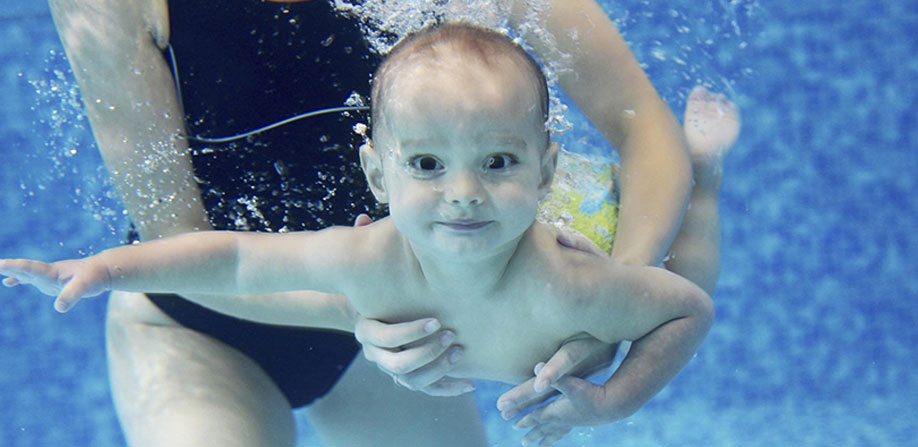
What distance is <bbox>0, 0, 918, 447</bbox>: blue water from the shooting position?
561 cm

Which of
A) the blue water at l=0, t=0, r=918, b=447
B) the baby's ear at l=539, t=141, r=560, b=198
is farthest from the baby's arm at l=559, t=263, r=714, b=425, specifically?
the blue water at l=0, t=0, r=918, b=447

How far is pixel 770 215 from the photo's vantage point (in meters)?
5.76

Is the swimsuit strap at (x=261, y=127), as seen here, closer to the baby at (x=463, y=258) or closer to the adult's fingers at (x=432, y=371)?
the baby at (x=463, y=258)

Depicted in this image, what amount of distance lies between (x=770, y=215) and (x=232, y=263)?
183 inches

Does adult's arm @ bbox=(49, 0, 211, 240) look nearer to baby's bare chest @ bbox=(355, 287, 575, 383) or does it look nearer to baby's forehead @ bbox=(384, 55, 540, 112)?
baby's bare chest @ bbox=(355, 287, 575, 383)

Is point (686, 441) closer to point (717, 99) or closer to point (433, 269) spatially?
point (717, 99)

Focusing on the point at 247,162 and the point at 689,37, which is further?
the point at 689,37

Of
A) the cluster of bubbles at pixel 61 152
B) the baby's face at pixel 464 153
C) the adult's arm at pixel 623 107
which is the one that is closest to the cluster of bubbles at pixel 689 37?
the adult's arm at pixel 623 107

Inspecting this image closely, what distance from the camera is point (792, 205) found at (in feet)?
18.9

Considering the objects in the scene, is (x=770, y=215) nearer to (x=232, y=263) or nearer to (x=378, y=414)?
(x=378, y=414)

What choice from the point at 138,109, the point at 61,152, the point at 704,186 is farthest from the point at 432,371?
the point at 61,152

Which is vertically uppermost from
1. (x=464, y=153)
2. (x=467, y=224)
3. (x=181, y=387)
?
(x=464, y=153)

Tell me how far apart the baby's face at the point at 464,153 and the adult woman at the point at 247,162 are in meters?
0.33

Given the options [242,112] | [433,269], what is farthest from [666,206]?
[242,112]
